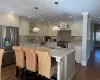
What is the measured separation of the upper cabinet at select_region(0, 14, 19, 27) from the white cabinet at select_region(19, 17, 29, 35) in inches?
26.1

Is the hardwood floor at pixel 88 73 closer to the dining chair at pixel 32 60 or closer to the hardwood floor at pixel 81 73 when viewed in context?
the hardwood floor at pixel 81 73

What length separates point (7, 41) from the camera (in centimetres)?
536

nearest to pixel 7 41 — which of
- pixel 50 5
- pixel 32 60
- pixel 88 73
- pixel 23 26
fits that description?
pixel 23 26

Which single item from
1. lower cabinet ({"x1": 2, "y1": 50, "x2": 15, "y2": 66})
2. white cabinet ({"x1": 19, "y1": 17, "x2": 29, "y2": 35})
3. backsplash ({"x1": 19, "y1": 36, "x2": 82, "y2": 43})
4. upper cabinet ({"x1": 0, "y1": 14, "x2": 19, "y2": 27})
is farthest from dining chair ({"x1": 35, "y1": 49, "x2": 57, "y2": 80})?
backsplash ({"x1": 19, "y1": 36, "x2": 82, "y2": 43})

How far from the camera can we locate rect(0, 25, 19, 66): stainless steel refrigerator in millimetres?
5139

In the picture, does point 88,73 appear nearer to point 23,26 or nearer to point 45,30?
point 23,26

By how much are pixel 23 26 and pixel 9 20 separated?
137cm

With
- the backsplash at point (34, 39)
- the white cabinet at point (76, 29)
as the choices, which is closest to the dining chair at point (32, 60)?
the backsplash at point (34, 39)

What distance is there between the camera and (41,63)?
291 centimetres

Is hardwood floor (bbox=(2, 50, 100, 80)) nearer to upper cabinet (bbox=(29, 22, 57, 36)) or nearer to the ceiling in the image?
the ceiling

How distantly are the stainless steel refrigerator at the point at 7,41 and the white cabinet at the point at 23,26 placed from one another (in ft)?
2.96

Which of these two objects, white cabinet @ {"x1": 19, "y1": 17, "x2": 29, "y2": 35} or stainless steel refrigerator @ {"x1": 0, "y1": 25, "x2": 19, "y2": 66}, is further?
white cabinet @ {"x1": 19, "y1": 17, "x2": 29, "y2": 35}

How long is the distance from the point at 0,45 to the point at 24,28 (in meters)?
2.23

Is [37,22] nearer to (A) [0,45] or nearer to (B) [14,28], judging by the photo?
(B) [14,28]
